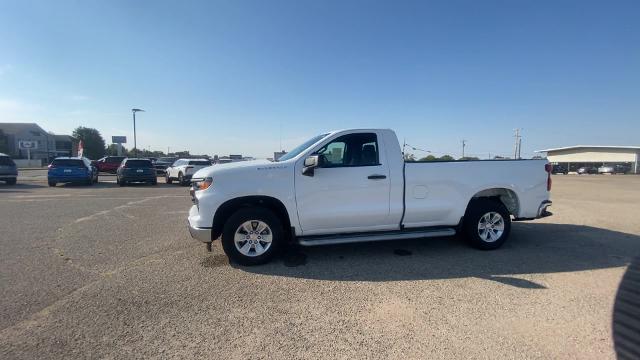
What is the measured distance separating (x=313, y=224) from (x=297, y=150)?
137 centimetres

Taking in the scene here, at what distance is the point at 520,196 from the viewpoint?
5754mm

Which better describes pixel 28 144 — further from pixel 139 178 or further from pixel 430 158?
pixel 430 158

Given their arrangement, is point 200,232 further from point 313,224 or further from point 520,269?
point 520,269

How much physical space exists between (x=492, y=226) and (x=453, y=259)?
1.14 m

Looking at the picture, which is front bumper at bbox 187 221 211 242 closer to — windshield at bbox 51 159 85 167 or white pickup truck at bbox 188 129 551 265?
white pickup truck at bbox 188 129 551 265

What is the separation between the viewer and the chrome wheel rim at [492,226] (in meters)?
5.62

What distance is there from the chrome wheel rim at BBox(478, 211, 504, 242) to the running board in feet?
2.25

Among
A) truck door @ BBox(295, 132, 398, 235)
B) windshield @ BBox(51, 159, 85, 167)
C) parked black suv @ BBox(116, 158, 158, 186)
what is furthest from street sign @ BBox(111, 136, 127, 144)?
truck door @ BBox(295, 132, 398, 235)

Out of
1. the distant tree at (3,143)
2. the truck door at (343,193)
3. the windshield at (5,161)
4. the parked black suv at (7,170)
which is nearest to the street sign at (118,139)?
the windshield at (5,161)

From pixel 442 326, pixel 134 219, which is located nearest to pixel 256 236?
pixel 442 326

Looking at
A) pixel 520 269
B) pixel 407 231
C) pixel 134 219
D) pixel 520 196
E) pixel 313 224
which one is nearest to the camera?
pixel 520 269

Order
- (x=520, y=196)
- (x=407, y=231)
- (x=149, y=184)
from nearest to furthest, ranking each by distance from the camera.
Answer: (x=407, y=231)
(x=520, y=196)
(x=149, y=184)

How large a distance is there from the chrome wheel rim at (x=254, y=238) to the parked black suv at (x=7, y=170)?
21.1 metres

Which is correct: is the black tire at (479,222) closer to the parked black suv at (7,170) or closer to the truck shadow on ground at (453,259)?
the truck shadow on ground at (453,259)
